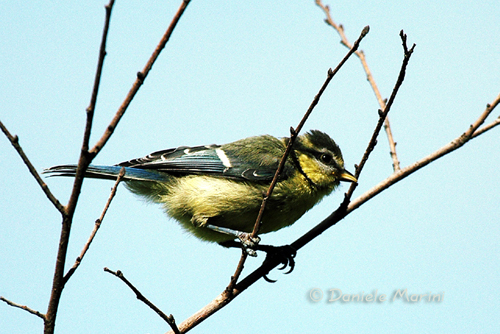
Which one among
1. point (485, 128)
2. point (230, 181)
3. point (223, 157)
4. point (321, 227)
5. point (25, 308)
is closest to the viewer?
point (25, 308)

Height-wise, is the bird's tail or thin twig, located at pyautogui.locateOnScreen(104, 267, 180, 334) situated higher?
the bird's tail

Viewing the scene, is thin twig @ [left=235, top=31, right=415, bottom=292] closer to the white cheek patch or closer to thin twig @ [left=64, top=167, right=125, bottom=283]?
thin twig @ [left=64, top=167, right=125, bottom=283]

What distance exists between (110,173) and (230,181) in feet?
3.70

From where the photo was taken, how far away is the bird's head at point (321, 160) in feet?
16.0

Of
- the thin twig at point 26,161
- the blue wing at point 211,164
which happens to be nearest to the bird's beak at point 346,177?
the blue wing at point 211,164

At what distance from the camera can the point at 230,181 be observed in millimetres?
4688

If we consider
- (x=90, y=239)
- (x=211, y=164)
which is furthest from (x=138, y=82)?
(x=211, y=164)

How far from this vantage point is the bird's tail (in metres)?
3.86

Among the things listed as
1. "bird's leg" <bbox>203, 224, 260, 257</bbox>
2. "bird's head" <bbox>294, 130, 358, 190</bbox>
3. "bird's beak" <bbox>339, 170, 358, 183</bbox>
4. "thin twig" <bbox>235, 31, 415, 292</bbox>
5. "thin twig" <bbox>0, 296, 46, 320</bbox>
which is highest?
"bird's head" <bbox>294, 130, 358, 190</bbox>

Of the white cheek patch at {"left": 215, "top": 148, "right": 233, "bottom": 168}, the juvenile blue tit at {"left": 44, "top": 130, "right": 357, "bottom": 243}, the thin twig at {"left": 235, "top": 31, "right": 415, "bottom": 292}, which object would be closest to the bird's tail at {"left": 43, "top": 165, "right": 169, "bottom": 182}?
the juvenile blue tit at {"left": 44, "top": 130, "right": 357, "bottom": 243}

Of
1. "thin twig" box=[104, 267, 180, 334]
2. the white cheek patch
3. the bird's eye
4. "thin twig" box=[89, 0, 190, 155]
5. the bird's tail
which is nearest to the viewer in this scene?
"thin twig" box=[89, 0, 190, 155]

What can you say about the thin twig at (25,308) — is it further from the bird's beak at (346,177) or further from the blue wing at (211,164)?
the bird's beak at (346,177)

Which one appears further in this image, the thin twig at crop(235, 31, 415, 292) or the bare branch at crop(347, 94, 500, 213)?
the thin twig at crop(235, 31, 415, 292)

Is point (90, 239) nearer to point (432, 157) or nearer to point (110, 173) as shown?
point (110, 173)
